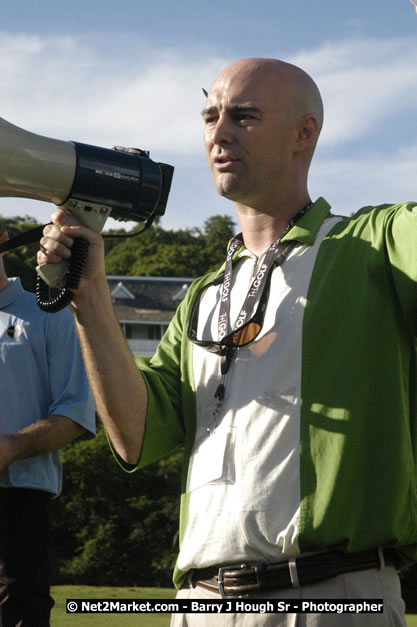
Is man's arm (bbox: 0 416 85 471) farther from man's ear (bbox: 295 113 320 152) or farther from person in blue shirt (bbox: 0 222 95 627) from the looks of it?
man's ear (bbox: 295 113 320 152)

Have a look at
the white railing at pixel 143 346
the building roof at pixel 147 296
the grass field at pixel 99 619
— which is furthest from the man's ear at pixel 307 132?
the building roof at pixel 147 296

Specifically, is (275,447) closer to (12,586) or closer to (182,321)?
(182,321)

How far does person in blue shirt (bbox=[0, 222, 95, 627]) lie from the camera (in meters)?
4.12

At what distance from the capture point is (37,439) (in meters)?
4.26

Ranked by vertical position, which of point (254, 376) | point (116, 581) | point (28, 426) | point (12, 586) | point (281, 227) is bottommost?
point (116, 581)

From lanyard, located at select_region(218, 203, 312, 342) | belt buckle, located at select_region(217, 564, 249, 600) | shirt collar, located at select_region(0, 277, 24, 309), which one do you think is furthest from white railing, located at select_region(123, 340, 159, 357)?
belt buckle, located at select_region(217, 564, 249, 600)

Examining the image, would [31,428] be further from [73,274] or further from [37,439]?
[73,274]

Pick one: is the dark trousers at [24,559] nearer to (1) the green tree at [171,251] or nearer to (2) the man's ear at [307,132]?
(2) the man's ear at [307,132]

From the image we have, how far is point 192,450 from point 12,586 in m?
1.68

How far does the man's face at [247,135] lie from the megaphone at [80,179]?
21 cm

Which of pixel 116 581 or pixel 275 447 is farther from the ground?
pixel 275 447

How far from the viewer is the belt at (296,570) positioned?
2.46 metres

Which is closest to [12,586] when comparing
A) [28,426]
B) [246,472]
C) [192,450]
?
[28,426]

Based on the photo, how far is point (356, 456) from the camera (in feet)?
8.27
